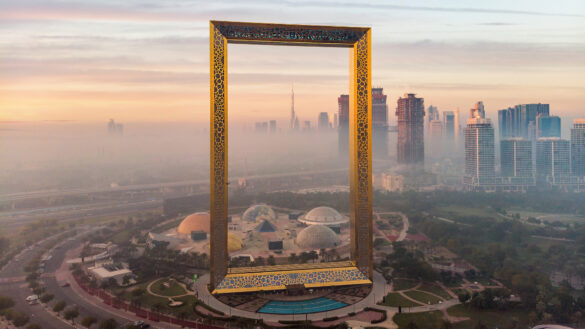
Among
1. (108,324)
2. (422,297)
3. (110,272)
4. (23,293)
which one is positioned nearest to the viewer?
(108,324)

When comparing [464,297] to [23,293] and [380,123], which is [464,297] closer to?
[23,293]

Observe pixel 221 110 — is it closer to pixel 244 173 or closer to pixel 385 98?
pixel 244 173

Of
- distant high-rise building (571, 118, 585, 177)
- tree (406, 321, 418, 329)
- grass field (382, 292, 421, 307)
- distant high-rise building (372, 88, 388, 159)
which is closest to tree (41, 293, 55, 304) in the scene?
grass field (382, 292, 421, 307)

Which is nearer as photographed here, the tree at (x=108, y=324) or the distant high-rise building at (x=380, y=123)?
the tree at (x=108, y=324)

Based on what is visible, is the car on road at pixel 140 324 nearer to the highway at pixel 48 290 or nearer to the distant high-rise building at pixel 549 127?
the highway at pixel 48 290

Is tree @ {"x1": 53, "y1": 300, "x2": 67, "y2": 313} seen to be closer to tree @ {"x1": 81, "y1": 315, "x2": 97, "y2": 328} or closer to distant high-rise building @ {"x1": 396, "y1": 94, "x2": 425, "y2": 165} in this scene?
tree @ {"x1": 81, "y1": 315, "x2": 97, "y2": 328}

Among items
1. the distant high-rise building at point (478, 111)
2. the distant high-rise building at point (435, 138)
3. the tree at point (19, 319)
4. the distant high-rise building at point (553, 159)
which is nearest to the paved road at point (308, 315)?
the tree at point (19, 319)

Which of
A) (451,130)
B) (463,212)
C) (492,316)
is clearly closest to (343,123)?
(463,212)
